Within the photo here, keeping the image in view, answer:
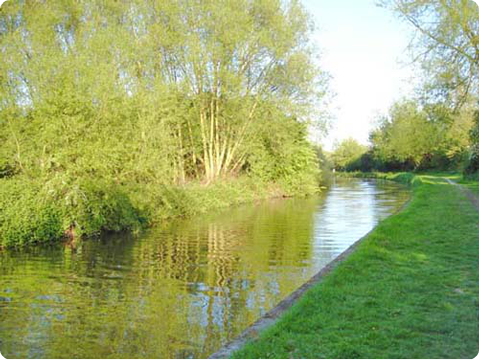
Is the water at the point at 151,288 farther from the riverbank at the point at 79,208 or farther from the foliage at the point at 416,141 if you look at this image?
the foliage at the point at 416,141

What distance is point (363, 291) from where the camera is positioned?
718 centimetres

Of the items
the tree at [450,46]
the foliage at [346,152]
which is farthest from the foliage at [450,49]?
the foliage at [346,152]

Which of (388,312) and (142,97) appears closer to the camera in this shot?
(388,312)

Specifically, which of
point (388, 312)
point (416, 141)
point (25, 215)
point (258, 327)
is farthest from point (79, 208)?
point (416, 141)

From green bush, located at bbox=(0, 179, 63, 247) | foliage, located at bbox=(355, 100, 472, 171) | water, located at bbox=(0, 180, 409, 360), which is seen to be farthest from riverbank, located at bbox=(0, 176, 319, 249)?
foliage, located at bbox=(355, 100, 472, 171)

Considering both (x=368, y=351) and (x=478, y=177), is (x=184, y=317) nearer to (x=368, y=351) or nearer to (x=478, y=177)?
(x=368, y=351)

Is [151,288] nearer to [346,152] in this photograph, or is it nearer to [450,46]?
[450,46]

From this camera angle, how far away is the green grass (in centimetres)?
502

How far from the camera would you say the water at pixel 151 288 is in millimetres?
6582

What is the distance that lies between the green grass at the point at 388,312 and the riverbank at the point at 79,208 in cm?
877

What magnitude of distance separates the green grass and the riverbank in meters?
8.77

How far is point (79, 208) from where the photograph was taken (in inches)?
567

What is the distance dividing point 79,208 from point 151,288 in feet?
19.8

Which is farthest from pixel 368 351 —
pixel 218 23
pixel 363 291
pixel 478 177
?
pixel 478 177
